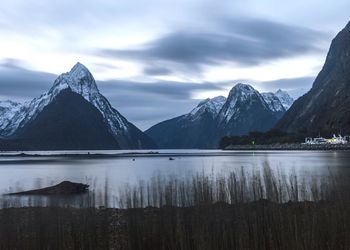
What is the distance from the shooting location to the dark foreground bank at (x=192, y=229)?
12.7m

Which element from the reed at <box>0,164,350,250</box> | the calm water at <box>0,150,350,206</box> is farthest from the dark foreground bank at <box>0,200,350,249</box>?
the calm water at <box>0,150,350,206</box>

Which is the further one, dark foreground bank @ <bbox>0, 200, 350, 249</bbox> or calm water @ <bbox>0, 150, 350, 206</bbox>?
calm water @ <bbox>0, 150, 350, 206</bbox>

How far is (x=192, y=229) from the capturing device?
47.8 ft

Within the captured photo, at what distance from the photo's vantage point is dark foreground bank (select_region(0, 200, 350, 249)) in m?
12.7

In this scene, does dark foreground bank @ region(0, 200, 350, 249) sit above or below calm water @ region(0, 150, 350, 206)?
above

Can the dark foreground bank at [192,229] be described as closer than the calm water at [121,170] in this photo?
Yes

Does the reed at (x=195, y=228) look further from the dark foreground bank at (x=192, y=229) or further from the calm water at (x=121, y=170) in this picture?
the calm water at (x=121, y=170)

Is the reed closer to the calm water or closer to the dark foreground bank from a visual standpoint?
the dark foreground bank

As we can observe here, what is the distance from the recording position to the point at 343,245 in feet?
40.3

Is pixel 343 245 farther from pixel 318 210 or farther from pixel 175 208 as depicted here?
pixel 175 208

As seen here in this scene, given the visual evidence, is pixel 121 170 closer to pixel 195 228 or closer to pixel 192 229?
pixel 192 229

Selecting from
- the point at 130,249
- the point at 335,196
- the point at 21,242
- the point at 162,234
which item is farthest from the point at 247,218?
the point at 21,242

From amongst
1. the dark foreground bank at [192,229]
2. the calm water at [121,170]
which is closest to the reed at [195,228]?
the dark foreground bank at [192,229]

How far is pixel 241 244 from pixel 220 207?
22.8ft
